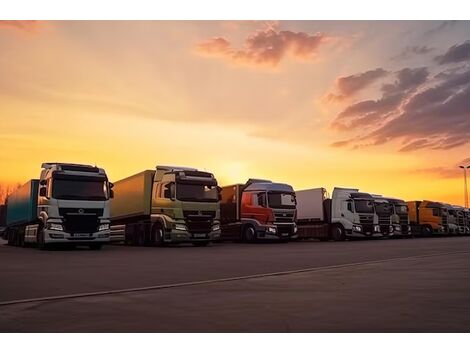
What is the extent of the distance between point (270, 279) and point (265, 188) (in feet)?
67.7

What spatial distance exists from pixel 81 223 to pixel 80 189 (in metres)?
1.37

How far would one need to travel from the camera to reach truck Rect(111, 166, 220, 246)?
2520 centimetres

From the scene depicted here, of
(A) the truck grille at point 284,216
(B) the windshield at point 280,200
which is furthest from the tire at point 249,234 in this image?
(B) the windshield at point 280,200

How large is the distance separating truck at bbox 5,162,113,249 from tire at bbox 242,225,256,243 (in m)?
10.3

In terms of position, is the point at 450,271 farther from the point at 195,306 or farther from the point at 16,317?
the point at 16,317

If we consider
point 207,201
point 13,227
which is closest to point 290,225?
point 207,201

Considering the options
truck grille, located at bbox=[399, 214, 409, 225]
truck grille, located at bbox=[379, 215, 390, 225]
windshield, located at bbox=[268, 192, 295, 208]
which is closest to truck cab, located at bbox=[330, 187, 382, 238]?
truck grille, located at bbox=[379, 215, 390, 225]

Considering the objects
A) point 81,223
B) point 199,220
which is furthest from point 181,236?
point 81,223

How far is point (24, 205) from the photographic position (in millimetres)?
26031

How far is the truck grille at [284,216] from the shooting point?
3101cm

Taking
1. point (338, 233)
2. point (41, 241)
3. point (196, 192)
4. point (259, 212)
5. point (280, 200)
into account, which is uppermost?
point (280, 200)

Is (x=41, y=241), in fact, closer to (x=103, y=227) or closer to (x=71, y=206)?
(x=71, y=206)

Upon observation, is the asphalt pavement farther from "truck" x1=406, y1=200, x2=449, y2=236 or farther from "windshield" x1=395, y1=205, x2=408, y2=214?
"truck" x1=406, y1=200, x2=449, y2=236

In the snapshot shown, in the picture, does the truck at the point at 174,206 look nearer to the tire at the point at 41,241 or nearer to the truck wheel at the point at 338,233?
the tire at the point at 41,241
